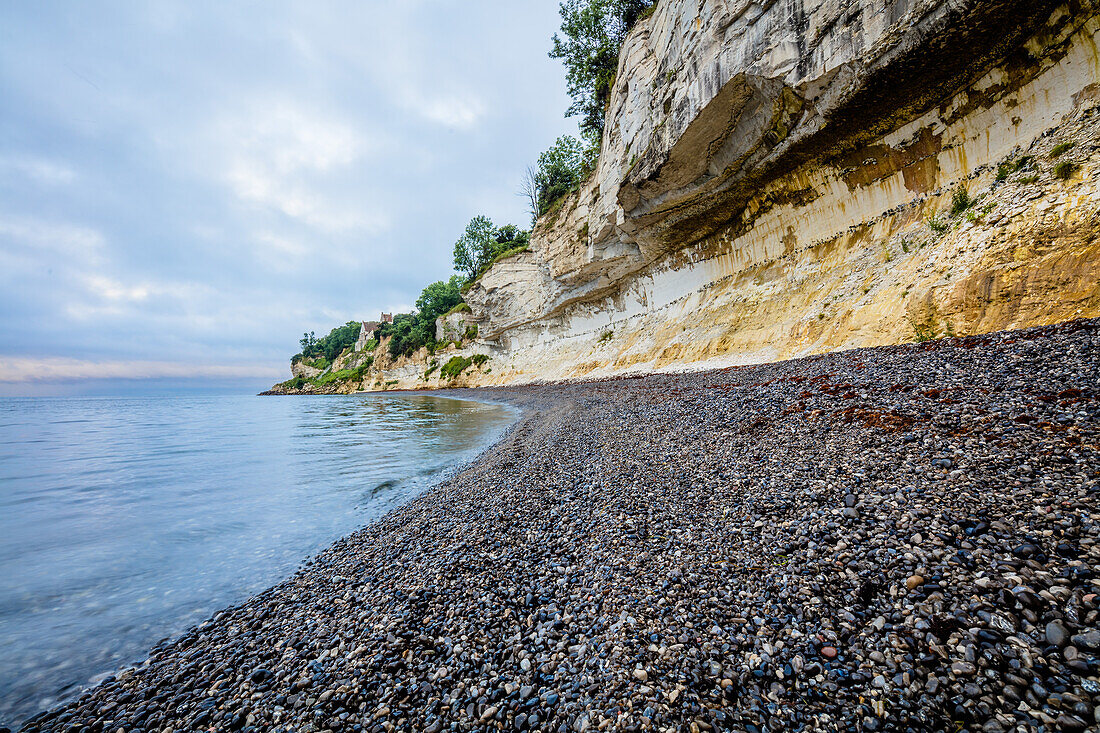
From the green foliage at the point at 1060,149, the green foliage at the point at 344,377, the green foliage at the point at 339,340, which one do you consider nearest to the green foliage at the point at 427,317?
the green foliage at the point at 344,377

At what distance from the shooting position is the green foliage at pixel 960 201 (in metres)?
11.4

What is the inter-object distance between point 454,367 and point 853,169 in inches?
1673

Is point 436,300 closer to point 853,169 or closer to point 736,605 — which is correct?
point 853,169

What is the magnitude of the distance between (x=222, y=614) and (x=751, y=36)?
2065 cm

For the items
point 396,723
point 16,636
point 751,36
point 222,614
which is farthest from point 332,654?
point 751,36

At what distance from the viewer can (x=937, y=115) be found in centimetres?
1243

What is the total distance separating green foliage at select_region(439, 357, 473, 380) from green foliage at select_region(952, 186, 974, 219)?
4213 cm

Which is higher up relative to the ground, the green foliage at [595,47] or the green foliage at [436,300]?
the green foliage at [595,47]

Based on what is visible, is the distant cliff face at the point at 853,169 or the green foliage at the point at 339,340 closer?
the distant cliff face at the point at 853,169

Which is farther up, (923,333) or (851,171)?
(851,171)

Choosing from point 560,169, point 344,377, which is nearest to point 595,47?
point 560,169

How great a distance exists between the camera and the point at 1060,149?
947 cm

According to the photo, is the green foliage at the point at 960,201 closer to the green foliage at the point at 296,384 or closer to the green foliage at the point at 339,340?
the green foliage at the point at 339,340

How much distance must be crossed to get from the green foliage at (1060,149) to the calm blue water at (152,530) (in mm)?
17515
